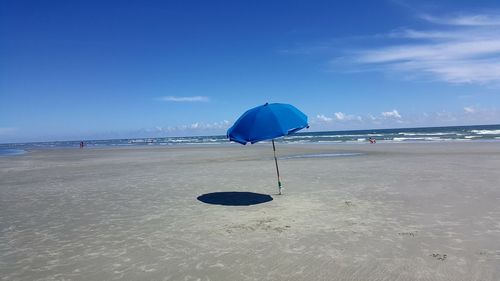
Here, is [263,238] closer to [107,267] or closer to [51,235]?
[107,267]

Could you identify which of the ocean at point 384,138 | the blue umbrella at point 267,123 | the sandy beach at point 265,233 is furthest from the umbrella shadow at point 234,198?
the ocean at point 384,138

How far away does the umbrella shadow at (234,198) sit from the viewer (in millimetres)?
11188

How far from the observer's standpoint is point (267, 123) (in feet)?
32.4

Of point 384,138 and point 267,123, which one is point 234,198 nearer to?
point 267,123

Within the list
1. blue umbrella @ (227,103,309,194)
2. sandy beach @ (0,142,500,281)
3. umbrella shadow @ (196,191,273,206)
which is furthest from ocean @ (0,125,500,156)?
blue umbrella @ (227,103,309,194)

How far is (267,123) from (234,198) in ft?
10.4

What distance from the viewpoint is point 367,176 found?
Answer: 52.2 feet

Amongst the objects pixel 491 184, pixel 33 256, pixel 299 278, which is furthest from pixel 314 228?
pixel 491 184

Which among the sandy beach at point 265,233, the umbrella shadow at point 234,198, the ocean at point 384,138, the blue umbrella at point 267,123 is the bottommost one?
the sandy beach at point 265,233

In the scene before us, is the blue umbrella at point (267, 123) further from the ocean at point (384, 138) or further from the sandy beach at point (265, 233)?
the ocean at point (384, 138)

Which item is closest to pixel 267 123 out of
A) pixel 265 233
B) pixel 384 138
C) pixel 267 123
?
pixel 267 123

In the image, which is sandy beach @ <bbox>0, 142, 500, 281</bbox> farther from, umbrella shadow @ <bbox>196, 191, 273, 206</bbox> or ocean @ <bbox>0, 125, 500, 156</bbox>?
ocean @ <bbox>0, 125, 500, 156</bbox>

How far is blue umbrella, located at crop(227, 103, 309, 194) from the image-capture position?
31.8ft

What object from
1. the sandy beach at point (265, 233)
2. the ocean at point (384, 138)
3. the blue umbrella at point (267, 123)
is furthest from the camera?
the ocean at point (384, 138)
